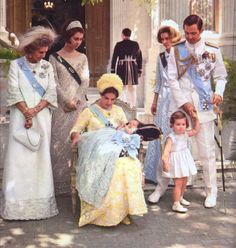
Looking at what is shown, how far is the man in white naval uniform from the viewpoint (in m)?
5.95

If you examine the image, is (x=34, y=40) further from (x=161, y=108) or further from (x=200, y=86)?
(x=161, y=108)

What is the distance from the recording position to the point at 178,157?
235 inches

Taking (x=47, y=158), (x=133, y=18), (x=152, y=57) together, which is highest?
(x=133, y=18)

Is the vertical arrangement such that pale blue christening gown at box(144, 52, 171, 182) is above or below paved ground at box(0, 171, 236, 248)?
above

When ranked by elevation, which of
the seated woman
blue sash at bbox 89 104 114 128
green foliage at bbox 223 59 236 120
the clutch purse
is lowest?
the seated woman

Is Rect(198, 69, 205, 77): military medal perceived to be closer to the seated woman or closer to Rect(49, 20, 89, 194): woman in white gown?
the seated woman

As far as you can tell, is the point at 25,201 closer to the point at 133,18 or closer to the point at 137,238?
the point at 137,238

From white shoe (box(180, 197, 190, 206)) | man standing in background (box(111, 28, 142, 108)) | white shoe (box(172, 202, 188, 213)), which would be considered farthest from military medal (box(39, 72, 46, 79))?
man standing in background (box(111, 28, 142, 108))

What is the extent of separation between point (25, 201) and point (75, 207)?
1.86 ft

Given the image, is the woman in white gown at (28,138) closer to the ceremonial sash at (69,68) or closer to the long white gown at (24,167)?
the long white gown at (24,167)

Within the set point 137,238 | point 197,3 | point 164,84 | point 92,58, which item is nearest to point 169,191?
point 164,84

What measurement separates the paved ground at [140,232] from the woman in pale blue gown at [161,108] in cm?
41

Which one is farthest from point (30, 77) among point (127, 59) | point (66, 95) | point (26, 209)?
point (127, 59)

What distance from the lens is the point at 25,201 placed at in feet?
18.3
